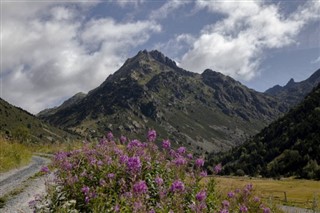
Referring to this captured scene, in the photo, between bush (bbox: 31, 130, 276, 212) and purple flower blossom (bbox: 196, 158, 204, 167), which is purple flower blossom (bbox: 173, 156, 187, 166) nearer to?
bush (bbox: 31, 130, 276, 212)

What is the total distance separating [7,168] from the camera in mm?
27484

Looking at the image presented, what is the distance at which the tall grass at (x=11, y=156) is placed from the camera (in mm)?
27578

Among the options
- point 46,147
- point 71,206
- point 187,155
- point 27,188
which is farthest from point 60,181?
point 46,147

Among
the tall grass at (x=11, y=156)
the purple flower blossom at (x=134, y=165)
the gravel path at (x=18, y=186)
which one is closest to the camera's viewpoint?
the purple flower blossom at (x=134, y=165)

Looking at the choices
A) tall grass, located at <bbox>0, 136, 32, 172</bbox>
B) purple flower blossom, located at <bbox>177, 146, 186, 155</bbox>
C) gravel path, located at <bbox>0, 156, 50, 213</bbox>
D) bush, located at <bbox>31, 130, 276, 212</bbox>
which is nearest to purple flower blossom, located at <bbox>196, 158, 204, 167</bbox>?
bush, located at <bbox>31, 130, 276, 212</bbox>

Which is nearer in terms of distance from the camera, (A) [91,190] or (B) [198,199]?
(B) [198,199]

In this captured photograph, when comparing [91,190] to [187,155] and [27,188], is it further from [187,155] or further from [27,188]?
[27,188]

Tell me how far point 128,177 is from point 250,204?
449 cm

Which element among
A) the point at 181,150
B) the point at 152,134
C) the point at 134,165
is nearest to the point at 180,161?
the point at 181,150

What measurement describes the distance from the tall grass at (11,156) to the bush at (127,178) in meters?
16.9

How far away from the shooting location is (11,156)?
98.3ft

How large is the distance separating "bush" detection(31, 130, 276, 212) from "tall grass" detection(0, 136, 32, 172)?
1692cm

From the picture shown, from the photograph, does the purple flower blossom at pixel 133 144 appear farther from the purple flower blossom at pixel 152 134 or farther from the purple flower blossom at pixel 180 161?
the purple flower blossom at pixel 180 161

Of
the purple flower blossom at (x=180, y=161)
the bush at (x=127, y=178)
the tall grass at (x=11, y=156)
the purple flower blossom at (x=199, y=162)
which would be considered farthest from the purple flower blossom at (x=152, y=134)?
the tall grass at (x=11, y=156)
